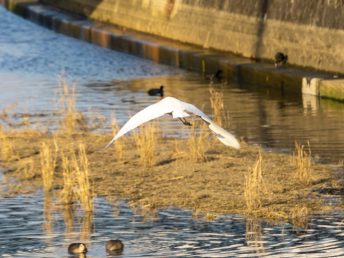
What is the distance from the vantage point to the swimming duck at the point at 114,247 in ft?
35.9

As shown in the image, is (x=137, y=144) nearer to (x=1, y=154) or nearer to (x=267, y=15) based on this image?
(x=1, y=154)

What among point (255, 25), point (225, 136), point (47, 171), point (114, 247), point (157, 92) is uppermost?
point (255, 25)

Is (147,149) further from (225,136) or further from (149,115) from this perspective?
(225,136)

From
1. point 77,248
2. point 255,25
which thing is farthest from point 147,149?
point 255,25

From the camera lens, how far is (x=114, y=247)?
431 inches

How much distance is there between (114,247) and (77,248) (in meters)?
0.30

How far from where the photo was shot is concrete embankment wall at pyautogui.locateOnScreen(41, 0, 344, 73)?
74.4 feet

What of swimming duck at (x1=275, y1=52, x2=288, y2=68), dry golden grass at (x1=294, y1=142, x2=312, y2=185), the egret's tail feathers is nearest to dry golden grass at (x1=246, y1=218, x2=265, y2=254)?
the egret's tail feathers

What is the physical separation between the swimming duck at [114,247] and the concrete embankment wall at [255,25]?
11507mm

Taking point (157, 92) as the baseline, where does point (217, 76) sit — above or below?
above

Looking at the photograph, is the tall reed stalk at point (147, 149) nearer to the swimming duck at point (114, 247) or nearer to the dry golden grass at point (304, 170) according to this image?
the dry golden grass at point (304, 170)

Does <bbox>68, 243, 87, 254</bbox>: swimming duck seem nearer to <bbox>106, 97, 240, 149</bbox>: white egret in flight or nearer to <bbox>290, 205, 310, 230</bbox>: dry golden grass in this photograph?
<bbox>106, 97, 240, 149</bbox>: white egret in flight

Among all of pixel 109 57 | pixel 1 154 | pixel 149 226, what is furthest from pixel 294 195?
pixel 109 57

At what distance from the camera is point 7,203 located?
13.4m
